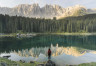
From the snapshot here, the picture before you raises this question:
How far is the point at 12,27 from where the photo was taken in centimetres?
9925

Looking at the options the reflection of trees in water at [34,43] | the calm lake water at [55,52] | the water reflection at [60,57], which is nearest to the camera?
the water reflection at [60,57]

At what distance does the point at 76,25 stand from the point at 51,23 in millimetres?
42165

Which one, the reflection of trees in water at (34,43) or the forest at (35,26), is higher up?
the forest at (35,26)

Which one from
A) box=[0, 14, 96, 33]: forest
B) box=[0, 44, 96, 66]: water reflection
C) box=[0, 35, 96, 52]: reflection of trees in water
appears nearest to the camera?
box=[0, 44, 96, 66]: water reflection

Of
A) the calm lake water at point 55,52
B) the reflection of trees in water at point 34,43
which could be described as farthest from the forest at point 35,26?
the calm lake water at point 55,52

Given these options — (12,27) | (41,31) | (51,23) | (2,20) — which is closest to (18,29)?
(12,27)

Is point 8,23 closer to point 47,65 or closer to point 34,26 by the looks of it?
point 34,26

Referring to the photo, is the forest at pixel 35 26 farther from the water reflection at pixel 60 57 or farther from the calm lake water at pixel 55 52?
the water reflection at pixel 60 57

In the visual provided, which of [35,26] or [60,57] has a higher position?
[35,26]

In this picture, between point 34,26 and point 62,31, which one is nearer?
point 34,26

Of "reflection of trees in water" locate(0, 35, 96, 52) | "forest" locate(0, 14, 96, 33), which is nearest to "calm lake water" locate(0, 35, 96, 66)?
"reflection of trees in water" locate(0, 35, 96, 52)

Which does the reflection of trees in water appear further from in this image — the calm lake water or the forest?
the forest

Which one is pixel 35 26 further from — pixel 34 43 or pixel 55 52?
pixel 55 52

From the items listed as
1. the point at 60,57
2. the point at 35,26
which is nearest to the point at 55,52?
the point at 60,57
